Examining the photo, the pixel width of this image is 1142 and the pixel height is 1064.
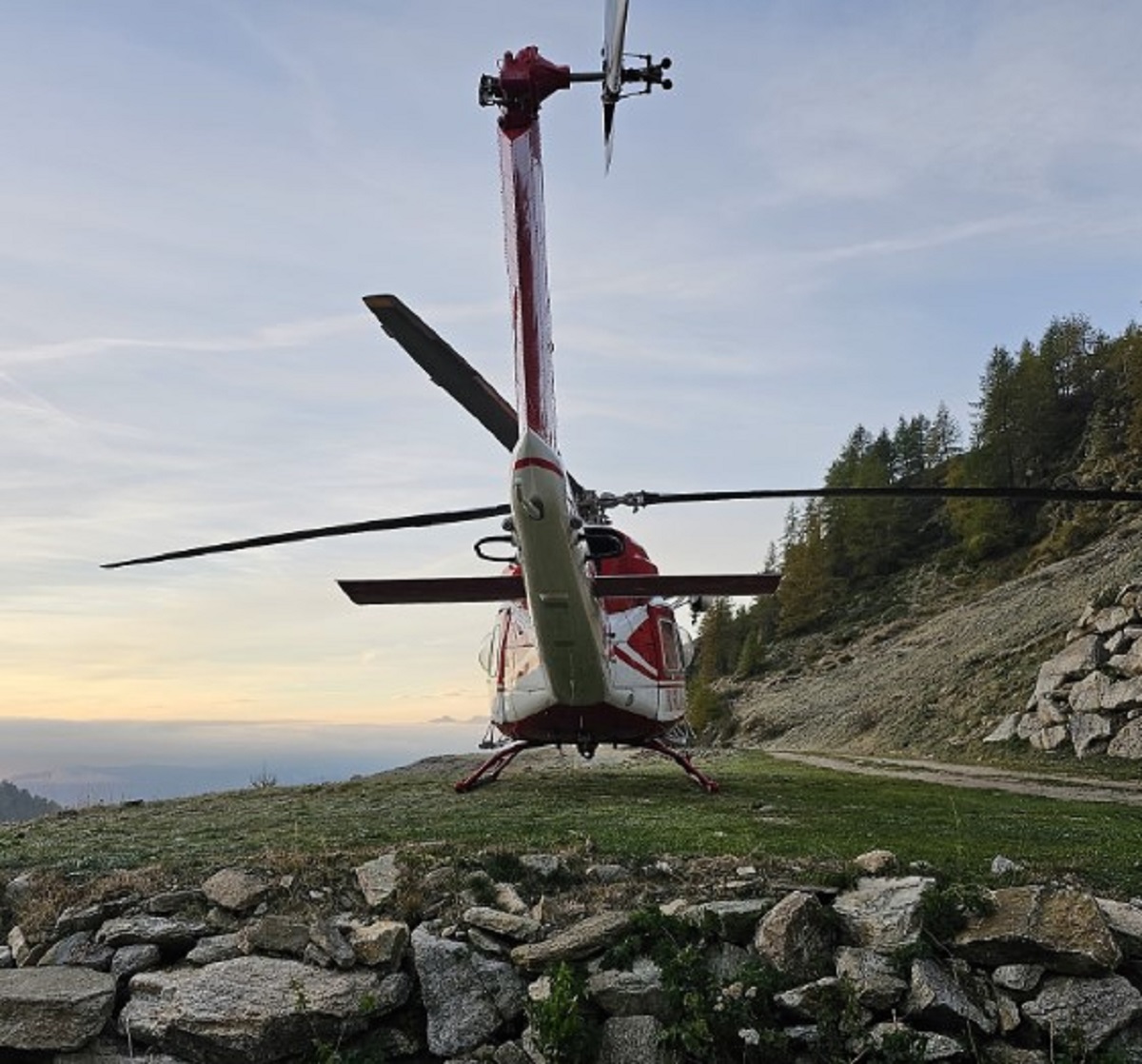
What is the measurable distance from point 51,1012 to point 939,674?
36.5 meters

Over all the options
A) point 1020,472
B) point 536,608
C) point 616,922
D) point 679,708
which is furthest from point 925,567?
point 616,922

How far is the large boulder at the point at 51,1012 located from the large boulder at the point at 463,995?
2.35m

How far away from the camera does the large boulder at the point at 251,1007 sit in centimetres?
719

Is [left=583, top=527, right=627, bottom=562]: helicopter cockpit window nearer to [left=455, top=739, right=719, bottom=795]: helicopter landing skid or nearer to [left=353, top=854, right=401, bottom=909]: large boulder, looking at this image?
[left=455, top=739, right=719, bottom=795]: helicopter landing skid

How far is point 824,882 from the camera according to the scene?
8156 millimetres

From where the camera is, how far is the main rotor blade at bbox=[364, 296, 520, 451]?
10.6 metres

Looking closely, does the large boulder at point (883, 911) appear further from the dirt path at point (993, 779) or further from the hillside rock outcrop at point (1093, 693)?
the hillside rock outcrop at point (1093, 693)

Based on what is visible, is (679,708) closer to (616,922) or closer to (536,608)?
(536,608)

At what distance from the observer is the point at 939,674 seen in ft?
128

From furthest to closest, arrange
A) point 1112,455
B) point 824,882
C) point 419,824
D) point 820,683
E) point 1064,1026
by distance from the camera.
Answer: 1. point 1112,455
2. point 820,683
3. point 419,824
4. point 824,882
5. point 1064,1026

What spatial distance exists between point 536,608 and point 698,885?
204 inches

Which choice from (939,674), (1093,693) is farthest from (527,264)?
(939,674)

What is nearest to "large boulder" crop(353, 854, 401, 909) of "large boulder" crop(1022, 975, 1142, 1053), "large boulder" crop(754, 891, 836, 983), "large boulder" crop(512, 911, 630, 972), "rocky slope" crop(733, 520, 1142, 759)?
"large boulder" crop(512, 911, 630, 972)

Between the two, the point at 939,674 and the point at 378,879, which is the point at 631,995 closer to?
the point at 378,879
